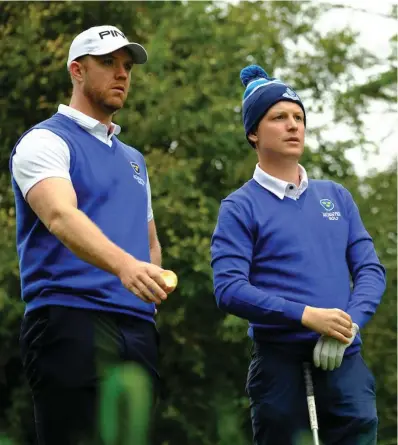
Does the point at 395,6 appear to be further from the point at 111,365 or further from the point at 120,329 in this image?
the point at 111,365

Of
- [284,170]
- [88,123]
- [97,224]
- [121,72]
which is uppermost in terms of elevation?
[121,72]

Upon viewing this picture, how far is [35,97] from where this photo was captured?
56.3ft

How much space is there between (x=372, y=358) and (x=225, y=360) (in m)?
2.48

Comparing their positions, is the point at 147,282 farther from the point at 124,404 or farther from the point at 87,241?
the point at 124,404

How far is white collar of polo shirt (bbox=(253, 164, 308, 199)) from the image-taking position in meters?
3.76

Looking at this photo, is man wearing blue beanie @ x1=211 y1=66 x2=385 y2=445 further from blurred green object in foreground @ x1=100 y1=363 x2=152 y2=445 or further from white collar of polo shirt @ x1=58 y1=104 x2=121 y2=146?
blurred green object in foreground @ x1=100 y1=363 x2=152 y2=445

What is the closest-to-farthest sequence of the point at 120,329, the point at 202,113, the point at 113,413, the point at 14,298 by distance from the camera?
the point at 113,413
the point at 120,329
the point at 14,298
the point at 202,113

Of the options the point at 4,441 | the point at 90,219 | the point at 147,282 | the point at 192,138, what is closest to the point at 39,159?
the point at 90,219

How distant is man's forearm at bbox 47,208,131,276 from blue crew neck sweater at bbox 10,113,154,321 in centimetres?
42

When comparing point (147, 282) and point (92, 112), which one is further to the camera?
point (92, 112)

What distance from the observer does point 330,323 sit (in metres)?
3.39

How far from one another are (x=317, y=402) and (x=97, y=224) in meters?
0.91

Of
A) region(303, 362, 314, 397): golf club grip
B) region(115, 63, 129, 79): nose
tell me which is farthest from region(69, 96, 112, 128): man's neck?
region(303, 362, 314, 397): golf club grip

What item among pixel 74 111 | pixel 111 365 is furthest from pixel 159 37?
pixel 111 365
